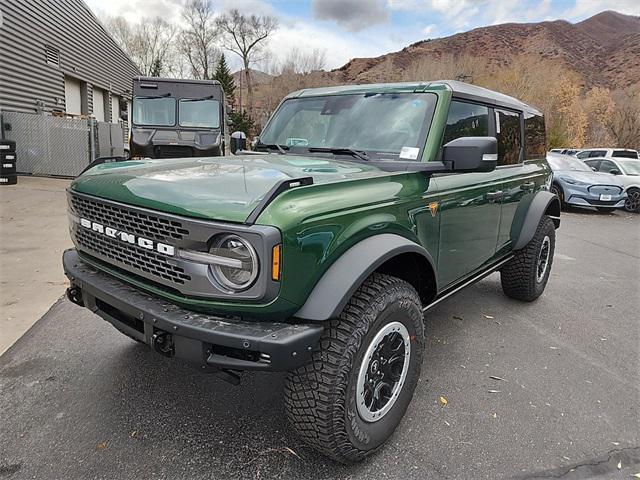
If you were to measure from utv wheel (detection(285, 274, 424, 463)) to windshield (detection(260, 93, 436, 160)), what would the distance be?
1.03 metres

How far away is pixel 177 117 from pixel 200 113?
1.85 feet

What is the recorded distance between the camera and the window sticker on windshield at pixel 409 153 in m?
2.84

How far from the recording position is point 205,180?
2240 mm

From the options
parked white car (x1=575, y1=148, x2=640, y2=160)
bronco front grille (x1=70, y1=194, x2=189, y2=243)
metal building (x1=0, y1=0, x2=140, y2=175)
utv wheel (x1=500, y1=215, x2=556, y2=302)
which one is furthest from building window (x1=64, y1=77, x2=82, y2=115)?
parked white car (x1=575, y1=148, x2=640, y2=160)

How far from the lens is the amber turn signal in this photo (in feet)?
5.95

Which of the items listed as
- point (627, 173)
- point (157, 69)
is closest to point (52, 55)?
point (627, 173)

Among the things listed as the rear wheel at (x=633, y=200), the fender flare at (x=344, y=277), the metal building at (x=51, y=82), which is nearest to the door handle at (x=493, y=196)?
the fender flare at (x=344, y=277)

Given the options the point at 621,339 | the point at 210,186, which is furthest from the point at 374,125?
the point at 621,339

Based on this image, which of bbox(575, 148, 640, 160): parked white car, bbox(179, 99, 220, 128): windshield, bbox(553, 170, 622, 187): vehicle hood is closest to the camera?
bbox(179, 99, 220, 128): windshield

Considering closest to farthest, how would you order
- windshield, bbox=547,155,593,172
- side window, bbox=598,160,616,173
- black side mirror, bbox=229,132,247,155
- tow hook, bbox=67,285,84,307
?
tow hook, bbox=67,285,84,307 → black side mirror, bbox=229,132,247,155 → windshield, bbox=547,155,593,172 → side window, bbox=598,160,616,173

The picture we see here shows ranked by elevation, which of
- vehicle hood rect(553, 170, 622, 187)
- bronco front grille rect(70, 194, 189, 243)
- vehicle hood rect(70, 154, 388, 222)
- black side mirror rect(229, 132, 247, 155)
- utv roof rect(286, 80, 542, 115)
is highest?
utv roof rect(286, 80, 542, 115)

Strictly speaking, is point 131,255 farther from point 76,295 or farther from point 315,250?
point 315,250

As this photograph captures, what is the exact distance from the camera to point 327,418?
2043 millimetres

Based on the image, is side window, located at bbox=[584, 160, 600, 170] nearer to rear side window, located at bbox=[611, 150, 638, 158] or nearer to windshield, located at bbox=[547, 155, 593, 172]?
windshield, located at bbox=[547, 155, 593, 172]
